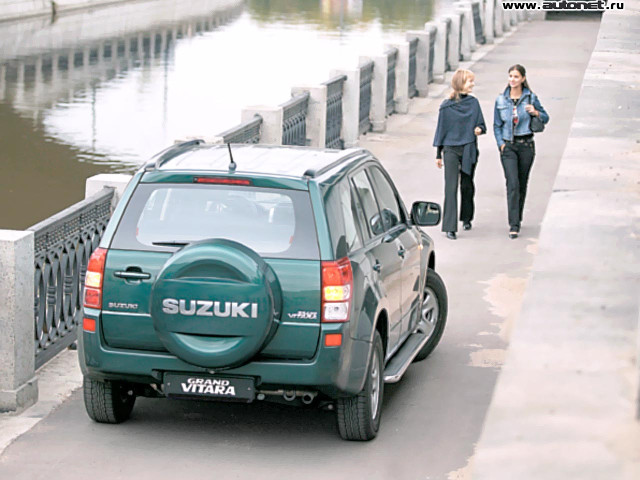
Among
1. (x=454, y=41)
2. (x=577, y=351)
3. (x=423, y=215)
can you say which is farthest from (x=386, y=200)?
(x=454, y=41)

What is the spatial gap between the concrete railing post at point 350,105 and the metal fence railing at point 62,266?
10.5m

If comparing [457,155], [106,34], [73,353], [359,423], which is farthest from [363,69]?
[106,34]

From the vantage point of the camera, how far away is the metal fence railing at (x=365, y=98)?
21859 mm

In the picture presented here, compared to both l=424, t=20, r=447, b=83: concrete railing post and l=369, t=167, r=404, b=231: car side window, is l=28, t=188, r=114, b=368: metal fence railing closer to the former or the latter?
l=369, t=167, r=404, b=231: car side window

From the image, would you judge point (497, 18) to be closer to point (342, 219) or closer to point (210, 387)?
point (342, 219)

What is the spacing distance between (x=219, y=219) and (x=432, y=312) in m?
2.87

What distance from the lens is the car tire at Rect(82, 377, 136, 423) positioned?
7.75m

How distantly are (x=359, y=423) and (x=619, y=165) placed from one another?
4.72 metres

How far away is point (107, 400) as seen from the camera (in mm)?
7836

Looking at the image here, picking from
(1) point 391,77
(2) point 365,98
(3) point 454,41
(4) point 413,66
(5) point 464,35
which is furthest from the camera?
(5) point 464,35

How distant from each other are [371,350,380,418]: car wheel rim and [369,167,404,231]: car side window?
1018 millimetres

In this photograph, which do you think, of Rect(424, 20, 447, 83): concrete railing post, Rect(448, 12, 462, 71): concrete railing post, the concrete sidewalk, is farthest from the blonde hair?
Rect(448, 12, 462, 71): concrete railing post

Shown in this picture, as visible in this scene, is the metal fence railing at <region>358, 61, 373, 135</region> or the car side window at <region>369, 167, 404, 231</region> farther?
the metal fence railing at <region>358, 61, 373, 135</region>

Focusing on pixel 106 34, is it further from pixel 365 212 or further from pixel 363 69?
pixel 365 212
